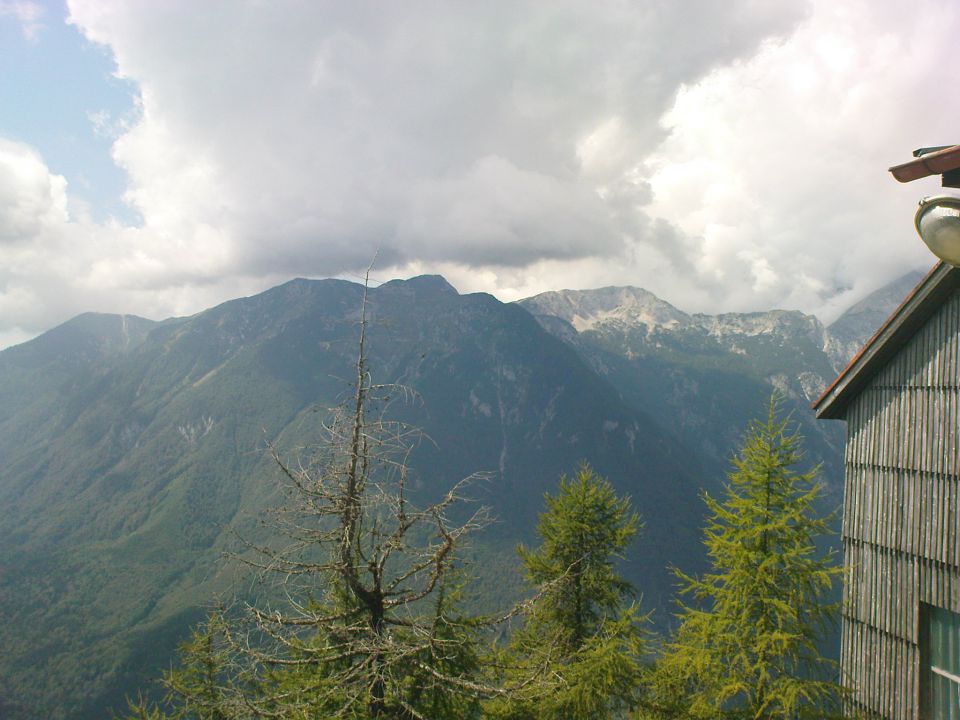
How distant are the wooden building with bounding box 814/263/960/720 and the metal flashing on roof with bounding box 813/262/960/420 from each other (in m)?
0.02

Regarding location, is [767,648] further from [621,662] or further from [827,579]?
[621,662]

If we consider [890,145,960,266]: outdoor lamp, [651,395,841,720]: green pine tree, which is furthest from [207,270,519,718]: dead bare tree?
[651,395,841,720]: green pine tree

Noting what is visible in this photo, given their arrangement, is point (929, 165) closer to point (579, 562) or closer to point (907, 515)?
point (907, 515)

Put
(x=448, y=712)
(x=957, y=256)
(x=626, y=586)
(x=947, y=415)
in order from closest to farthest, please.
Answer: (x=957, y=256) → (x=448, y=712) → (x=947, y=415) → (x=626, y=586)

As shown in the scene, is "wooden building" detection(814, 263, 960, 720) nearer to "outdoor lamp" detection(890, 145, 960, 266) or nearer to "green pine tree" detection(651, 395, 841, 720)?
"green pine tree" detection(651, 395, 841, 720)

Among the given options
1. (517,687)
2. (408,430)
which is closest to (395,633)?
(517,687)

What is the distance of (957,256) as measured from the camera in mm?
3721

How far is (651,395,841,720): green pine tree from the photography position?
10555 millimetres

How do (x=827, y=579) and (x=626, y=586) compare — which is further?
(x=626, y=586)

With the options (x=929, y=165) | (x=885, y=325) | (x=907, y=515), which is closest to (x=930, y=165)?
(x=929, y=165)

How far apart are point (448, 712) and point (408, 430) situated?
444 centimetres

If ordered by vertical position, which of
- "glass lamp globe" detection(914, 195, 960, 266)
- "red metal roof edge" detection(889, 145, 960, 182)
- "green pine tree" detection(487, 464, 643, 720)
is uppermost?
"red metal roof edge" detection(889, 145, 960, 182)

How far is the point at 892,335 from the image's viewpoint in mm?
10164

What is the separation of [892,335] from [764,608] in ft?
18.8
